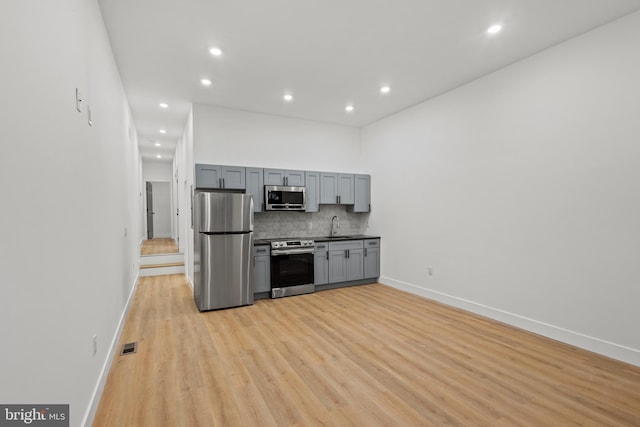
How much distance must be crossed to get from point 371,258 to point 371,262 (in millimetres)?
77

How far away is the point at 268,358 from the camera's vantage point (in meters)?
2.88

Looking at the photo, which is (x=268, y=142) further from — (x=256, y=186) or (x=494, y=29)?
(x=494, y=29)

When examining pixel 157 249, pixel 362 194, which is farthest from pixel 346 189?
pixel 157 249

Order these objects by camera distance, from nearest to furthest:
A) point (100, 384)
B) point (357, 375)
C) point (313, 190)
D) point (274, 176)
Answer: point (100, 384) < point (357, 375) < point (274, 176) < point (313, 190)

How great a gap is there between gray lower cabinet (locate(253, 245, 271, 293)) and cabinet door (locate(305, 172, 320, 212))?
1.21 meters

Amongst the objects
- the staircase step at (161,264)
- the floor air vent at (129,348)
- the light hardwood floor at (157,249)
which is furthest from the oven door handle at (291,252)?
the light hardwood floor at (157,249)

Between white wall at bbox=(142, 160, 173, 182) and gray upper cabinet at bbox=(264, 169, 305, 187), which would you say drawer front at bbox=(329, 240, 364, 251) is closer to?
gray upper cabinet at bbox=(264, 169, 305, 187)

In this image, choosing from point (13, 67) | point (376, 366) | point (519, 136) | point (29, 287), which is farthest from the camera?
point (519, 136)

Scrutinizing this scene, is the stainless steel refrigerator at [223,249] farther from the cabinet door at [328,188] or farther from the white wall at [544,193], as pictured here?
the white wall at [544,193]

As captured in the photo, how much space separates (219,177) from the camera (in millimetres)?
4793

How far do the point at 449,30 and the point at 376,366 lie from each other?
3.29 meters

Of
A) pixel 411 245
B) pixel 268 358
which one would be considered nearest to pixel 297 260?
pixel 411 245

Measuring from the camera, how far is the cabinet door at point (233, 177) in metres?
4.84

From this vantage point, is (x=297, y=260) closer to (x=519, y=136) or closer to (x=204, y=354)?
(x=204, y=354)
